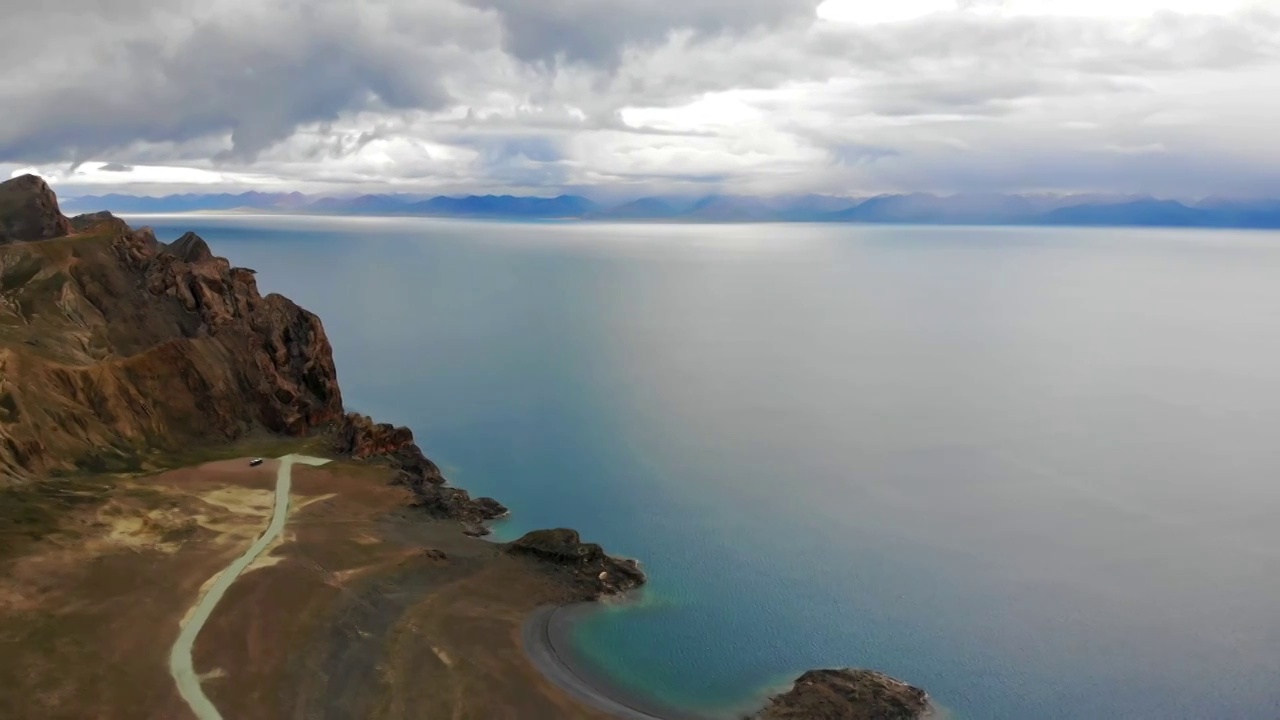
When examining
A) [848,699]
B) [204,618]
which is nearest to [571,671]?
[848,699]

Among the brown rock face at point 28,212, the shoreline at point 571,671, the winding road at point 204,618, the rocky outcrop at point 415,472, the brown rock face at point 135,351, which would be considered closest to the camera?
the winding road at point 204,618

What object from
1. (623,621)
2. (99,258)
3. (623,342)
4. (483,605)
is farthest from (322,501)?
(623,342)

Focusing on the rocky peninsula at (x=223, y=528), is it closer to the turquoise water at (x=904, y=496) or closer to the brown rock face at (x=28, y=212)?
the brown rock face at (x=28, y=212)

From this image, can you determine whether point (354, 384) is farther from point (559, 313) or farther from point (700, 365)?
point (559, 313)

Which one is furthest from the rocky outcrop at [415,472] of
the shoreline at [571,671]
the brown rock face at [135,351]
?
the shoreline at [571,671]

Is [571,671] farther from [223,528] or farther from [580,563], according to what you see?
[223,528]

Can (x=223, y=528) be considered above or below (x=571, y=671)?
above
